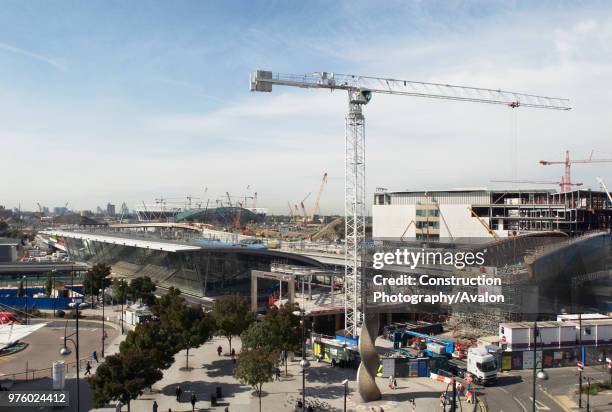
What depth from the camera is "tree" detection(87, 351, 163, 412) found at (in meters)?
17.6

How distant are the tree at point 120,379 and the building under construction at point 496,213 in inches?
1794

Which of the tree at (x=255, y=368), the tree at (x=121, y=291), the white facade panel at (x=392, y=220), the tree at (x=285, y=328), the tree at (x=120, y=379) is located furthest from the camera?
the white facade panel at (x=392, y=220)

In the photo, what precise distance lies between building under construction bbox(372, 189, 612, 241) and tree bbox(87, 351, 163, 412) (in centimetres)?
4558

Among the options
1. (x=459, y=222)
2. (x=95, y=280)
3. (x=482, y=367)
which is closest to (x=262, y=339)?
(x=482, y=367)

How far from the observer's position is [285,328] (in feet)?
78.6

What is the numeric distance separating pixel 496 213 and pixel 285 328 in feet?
144

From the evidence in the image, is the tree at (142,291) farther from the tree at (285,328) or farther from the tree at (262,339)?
the tree at (285,328)

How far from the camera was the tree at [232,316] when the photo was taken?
26.6m

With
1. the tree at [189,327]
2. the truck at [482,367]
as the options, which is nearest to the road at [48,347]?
the tree at [189,327]

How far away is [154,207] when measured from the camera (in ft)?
623

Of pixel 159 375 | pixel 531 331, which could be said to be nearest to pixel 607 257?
pixel 531 331

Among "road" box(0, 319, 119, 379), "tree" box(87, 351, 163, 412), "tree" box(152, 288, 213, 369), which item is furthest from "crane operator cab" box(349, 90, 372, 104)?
"tree" box(87, 351, 163, 412)

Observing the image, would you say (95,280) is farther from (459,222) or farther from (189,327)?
(459,222)

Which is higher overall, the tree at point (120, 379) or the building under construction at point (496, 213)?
the building under construction at point (496, 213)
